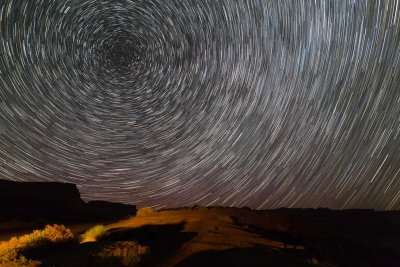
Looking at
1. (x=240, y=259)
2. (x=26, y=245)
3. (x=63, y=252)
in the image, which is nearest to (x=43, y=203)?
(x=26, y=245)

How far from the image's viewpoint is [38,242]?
11836mm

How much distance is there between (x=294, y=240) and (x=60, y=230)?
8.78m

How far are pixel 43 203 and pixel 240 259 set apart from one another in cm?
2119

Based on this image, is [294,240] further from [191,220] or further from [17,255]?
[17,255]

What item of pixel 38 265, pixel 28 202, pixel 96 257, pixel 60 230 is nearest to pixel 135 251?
pixel 96 257

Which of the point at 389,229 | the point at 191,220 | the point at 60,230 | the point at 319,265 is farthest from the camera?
the point at 389,229

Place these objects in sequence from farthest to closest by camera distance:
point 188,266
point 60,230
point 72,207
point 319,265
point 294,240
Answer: point 72,207 → point 294,240 → point 60,230 → point 319,265 → point 188,266

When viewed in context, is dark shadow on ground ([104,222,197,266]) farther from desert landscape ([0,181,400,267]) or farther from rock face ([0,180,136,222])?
rock face ([0,180,136,222])

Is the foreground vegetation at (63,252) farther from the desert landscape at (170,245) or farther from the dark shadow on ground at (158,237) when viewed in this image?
the dark shadow on ground at (158,237)

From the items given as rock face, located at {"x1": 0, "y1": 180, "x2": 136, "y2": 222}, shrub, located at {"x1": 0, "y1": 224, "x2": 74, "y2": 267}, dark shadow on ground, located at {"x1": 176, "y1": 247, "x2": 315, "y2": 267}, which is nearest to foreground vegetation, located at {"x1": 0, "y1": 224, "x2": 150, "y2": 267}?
shrub, located at {"x1": 0, "y1": 224, "x2": 74, "y2": 267}

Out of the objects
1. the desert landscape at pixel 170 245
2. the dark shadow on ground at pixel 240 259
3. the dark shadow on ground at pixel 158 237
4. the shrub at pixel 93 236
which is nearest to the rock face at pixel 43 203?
the desert landscape at pixel 170 245

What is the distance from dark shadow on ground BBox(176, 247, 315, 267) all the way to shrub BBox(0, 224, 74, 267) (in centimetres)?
366

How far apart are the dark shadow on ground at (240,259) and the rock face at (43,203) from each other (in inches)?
613

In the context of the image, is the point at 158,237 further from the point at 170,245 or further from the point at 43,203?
the point at 43,203
